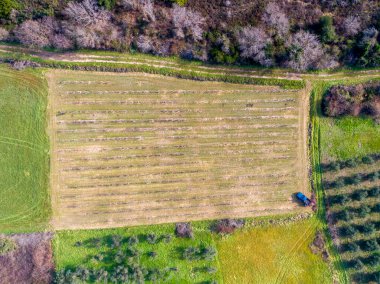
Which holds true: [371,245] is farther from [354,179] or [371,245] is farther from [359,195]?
[354,179]

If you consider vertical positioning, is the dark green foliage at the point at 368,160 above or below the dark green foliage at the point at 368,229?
above

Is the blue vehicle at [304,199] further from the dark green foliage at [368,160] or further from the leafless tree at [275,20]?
the leafless tree at [275,20]

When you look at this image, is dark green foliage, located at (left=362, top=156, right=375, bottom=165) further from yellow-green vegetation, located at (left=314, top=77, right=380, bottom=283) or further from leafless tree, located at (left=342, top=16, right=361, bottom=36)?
leafless tree, located at (left=342, top=16, right=361, bottom=36)

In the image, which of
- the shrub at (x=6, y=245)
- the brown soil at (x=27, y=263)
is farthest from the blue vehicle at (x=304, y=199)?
the shrub at (x=6, y=245)

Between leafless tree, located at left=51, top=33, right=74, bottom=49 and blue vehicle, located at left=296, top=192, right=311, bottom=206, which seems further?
blue vehicle, located at left=296, top=192, right=311, bottom=206

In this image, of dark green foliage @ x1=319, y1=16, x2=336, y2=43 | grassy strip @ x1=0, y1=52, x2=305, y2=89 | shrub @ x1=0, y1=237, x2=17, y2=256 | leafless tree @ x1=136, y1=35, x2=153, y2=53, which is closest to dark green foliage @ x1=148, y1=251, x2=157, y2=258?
shrub @ x1=0, y1=237, x2=17, y2=256

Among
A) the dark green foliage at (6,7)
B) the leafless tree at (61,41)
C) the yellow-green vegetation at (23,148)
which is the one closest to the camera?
the dark green foliage at (6,7)
